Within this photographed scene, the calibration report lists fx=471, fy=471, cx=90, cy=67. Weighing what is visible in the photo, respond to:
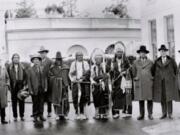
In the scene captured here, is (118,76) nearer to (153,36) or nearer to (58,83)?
(58,83)

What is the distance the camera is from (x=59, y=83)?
1332cm

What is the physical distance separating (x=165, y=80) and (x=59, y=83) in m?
2.96

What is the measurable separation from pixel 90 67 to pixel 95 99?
0.92 meters

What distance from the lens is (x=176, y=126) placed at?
11.2 meters

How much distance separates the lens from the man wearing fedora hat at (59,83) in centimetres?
1332

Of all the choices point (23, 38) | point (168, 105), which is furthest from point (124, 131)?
point (23, 38)

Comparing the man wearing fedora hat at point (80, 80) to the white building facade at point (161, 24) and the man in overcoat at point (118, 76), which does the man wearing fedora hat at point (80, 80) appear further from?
the white building facade at point (161, 24)

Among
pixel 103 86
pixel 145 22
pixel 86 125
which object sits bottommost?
pixel 86 125

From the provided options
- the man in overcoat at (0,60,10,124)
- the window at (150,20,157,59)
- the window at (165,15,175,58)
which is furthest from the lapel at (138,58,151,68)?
the window at (150,20,157,59)

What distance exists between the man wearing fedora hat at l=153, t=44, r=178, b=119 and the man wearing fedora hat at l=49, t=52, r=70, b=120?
2.55 m

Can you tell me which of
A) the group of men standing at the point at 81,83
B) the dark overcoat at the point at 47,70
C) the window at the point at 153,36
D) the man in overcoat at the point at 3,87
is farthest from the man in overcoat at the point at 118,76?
the window at the point at 153,36

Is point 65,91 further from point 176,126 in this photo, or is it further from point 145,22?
point 145,22

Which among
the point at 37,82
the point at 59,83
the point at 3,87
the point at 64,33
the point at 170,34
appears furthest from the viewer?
the point at 64,33

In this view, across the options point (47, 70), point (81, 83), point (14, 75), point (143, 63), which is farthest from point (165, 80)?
point (14, 75)
